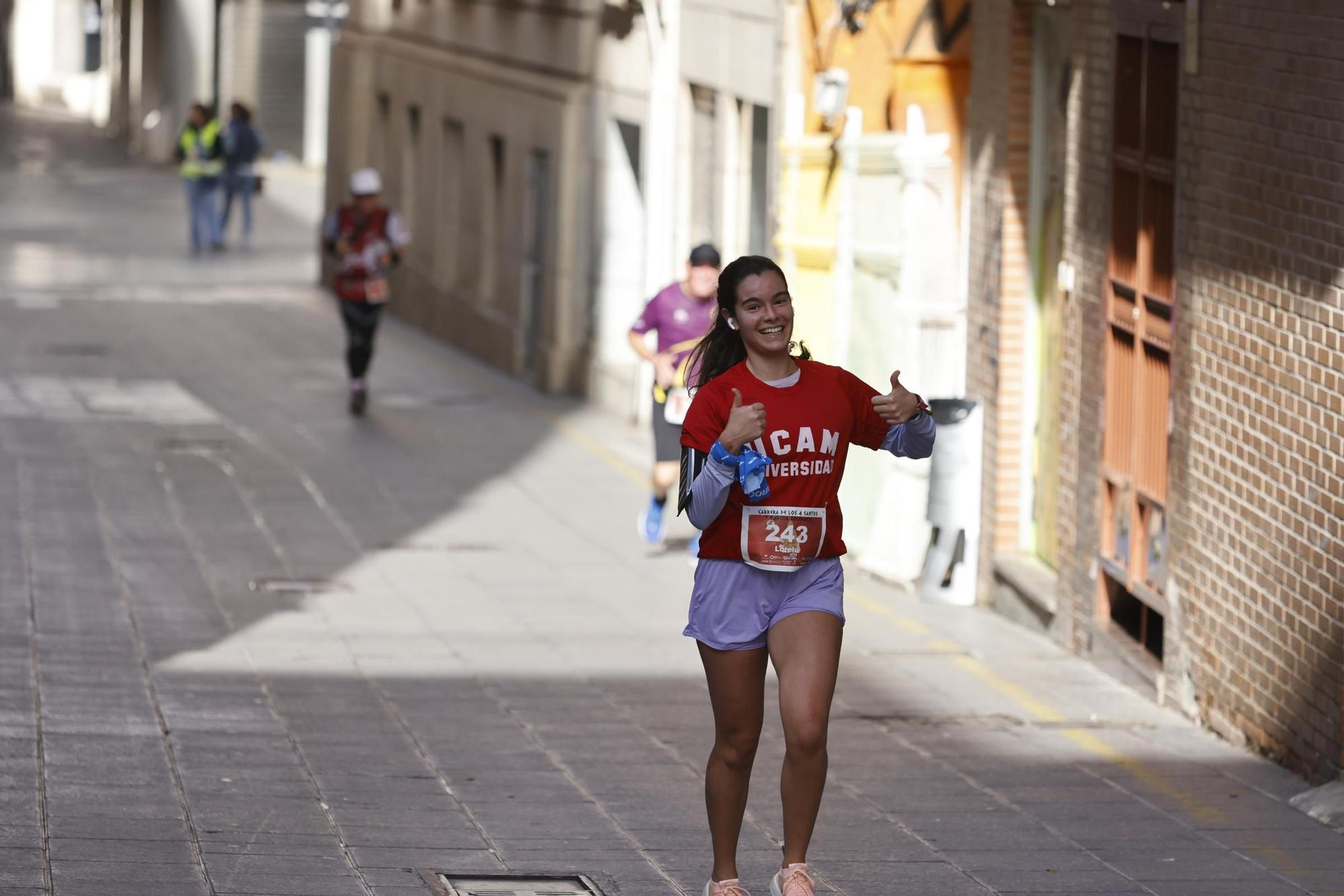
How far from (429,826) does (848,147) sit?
7.18 m

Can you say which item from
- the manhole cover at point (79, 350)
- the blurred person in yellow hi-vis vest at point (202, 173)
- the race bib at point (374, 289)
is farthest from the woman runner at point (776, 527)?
the blurred person in yellow hi-vis vest at point (202, 173)

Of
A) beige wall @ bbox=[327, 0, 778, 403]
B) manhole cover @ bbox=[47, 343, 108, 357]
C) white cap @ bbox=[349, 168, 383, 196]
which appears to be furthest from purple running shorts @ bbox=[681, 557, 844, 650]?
manhole cover @ bbox=[47, 343, 108, 357]

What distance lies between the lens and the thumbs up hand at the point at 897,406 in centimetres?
652

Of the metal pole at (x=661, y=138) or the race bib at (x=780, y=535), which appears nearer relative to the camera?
the race bib at (x=780, y=535)

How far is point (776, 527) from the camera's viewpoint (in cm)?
649

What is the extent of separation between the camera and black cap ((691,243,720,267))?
1351cm

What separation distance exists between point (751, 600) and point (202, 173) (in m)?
29.9

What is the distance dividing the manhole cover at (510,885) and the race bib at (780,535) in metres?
1.30

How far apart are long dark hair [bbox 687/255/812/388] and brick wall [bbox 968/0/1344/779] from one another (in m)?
2.99

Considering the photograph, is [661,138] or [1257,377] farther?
[661,138]

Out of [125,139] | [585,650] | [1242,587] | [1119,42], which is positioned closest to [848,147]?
[1119,42]

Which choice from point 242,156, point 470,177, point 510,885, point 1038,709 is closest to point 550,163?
point 470,177

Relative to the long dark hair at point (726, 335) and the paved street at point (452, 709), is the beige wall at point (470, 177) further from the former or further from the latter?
the long dark hair at point (726, 335)

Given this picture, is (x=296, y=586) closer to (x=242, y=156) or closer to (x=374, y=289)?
(x=374, y=289)
